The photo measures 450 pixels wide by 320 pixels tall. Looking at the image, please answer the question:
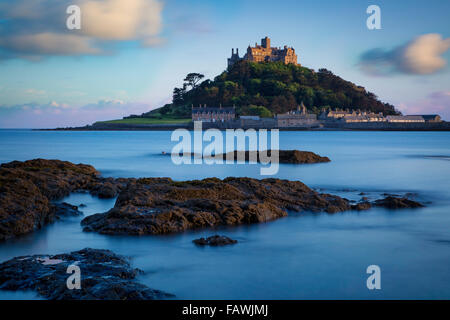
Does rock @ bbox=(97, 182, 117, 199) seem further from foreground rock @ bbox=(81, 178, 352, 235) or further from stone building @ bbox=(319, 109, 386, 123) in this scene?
stone building @ bbox=(319, 109, 386, 123)

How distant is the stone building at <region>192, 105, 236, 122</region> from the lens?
122562mm

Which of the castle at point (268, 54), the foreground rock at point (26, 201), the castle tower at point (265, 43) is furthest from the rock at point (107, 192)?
the castle tower at point (265, 43)

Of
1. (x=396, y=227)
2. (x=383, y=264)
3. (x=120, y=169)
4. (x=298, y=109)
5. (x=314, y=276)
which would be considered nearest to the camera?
(x=314, y=276)

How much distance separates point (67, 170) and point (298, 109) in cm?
11120

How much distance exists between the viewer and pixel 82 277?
5531 mm

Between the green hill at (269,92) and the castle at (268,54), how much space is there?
28.3 ft

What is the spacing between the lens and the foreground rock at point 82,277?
16.8 feet

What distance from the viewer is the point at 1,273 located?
5684 millimetres

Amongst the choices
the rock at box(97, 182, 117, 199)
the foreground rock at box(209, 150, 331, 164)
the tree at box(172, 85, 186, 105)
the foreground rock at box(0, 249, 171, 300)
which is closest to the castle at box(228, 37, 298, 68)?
the tree at box(172, 85, 186, 105)

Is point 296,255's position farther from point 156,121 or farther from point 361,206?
point 156,121

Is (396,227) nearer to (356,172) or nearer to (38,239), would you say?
(38,239)

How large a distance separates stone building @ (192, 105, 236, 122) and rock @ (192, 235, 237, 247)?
375ft

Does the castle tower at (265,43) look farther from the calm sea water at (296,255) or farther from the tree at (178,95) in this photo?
the calm sea water at (296,255)

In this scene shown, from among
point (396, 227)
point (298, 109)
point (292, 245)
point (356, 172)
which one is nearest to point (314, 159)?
point (356, 172)
